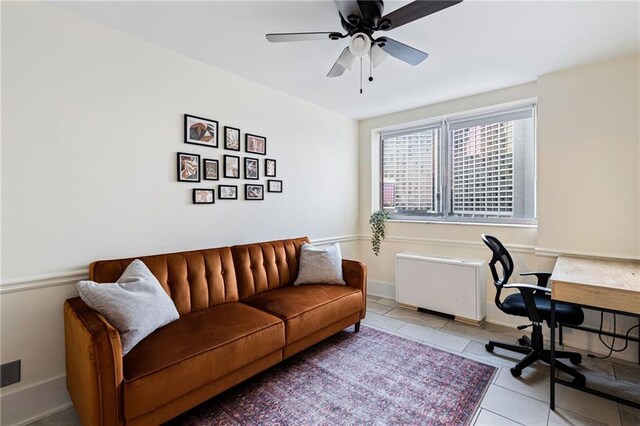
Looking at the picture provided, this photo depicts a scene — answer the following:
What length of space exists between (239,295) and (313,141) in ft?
6.92

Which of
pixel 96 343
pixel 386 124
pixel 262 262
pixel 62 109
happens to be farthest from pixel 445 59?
pixel 96 343

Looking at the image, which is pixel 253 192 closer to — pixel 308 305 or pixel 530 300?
pixel 308 305

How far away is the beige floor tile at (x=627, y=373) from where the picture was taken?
222 cm

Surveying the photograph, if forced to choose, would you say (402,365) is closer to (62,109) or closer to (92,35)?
(62,109)

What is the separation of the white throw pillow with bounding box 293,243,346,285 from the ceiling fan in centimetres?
177

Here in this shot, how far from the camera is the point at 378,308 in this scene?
3754mm

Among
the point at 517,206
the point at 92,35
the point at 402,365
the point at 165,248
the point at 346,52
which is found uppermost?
the point at 92,35

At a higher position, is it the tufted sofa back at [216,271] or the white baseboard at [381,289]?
the tufted sofa back at [216,271]

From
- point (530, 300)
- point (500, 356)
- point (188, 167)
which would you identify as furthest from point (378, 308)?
point (188, 167)

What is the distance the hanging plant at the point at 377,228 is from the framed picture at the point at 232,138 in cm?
217

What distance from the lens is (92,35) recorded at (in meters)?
2.11

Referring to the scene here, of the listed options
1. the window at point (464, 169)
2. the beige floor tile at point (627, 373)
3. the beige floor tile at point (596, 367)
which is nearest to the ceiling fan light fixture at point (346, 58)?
the window at point (464, 169)

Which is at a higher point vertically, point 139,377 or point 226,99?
point 226,99

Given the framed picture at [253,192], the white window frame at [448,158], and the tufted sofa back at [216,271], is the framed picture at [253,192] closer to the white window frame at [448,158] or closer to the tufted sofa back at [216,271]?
the tufted sofa back at [216,271]
